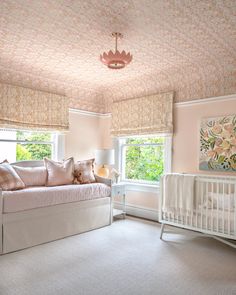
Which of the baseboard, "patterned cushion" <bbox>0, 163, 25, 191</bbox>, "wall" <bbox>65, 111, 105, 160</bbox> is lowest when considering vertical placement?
the baseboard

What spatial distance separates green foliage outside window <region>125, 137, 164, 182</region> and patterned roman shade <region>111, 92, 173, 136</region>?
0.27m

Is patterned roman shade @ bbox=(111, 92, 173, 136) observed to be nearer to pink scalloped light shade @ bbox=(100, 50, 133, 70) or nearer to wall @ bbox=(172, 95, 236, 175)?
wall @ bbox=(172, 95, 236, 175)

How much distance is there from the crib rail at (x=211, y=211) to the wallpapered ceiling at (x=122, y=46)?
4.77 ft

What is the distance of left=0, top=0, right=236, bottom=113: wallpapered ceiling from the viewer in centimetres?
225

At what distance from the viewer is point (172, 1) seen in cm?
211

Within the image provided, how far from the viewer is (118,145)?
509 centimetres

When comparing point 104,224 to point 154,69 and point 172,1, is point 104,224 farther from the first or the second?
point 172,1

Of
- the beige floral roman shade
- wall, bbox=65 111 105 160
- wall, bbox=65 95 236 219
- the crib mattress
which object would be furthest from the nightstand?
the beige floral roman shade

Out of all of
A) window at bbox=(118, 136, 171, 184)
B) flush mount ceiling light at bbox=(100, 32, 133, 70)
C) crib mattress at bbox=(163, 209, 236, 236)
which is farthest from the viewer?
window at bbox=(118, 136, 171, 184)

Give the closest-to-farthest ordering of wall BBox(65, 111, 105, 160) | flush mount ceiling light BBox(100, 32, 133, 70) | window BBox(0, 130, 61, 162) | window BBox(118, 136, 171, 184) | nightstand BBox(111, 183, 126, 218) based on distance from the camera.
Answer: flush mount ceiling light BBox(100, 32, 133, 70) → window BBox(0, 130, 61, 162) → nightstand BBox(111, 183, 126, 218) → window BBox(118, 136, 171, 184) → wall BBox(65, 111, 105, 160)

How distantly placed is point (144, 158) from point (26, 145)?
6.89ft

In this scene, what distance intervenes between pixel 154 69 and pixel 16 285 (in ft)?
10.6

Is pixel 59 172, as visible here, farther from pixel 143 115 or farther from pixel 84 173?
pixel 143 115

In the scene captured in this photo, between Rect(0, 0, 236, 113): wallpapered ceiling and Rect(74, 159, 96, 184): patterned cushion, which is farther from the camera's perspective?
Rect(74, 159, 96, 184): patterned cushion
